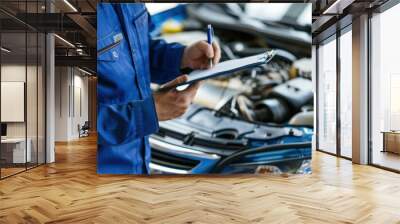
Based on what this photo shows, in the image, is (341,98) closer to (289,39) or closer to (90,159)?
(289,39)

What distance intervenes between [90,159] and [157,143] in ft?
11.5

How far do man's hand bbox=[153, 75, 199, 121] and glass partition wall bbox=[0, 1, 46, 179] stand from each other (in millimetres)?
2517

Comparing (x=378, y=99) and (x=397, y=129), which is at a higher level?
(x=378, y=99)

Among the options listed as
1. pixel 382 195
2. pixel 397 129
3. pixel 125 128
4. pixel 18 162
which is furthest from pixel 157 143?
pixel 397 129

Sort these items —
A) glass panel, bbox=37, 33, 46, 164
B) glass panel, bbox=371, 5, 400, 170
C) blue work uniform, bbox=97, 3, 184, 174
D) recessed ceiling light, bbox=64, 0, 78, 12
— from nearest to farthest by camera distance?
blue work uniform, bbox=97, 3, 184, 174 → recessed ceiling light, bbox=64, 0, 78, 12 → glass panel, bbox=371, 5, 400, 170 → glass panel, bbox=37, 33, 46, 164

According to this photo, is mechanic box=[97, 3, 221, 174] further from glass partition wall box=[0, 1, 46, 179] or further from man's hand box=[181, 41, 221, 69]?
glass partition wall box=[0, 1, 46, 179]

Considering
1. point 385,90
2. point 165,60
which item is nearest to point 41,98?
point 165,60

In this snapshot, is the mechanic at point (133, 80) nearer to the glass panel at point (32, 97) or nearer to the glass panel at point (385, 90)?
the glass panel at point (32, 97)

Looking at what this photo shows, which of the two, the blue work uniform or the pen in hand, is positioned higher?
the pen in hand

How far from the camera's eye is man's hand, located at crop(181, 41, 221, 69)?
596 centimetres

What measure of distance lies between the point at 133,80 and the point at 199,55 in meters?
1.07

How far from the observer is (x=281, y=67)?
6129mm

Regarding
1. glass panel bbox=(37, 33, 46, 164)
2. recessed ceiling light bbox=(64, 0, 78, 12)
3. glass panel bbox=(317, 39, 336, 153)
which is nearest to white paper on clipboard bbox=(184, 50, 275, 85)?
recessed ceiling light bbox=(64, 0, 78, 12)

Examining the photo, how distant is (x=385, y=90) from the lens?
24.5 ft
